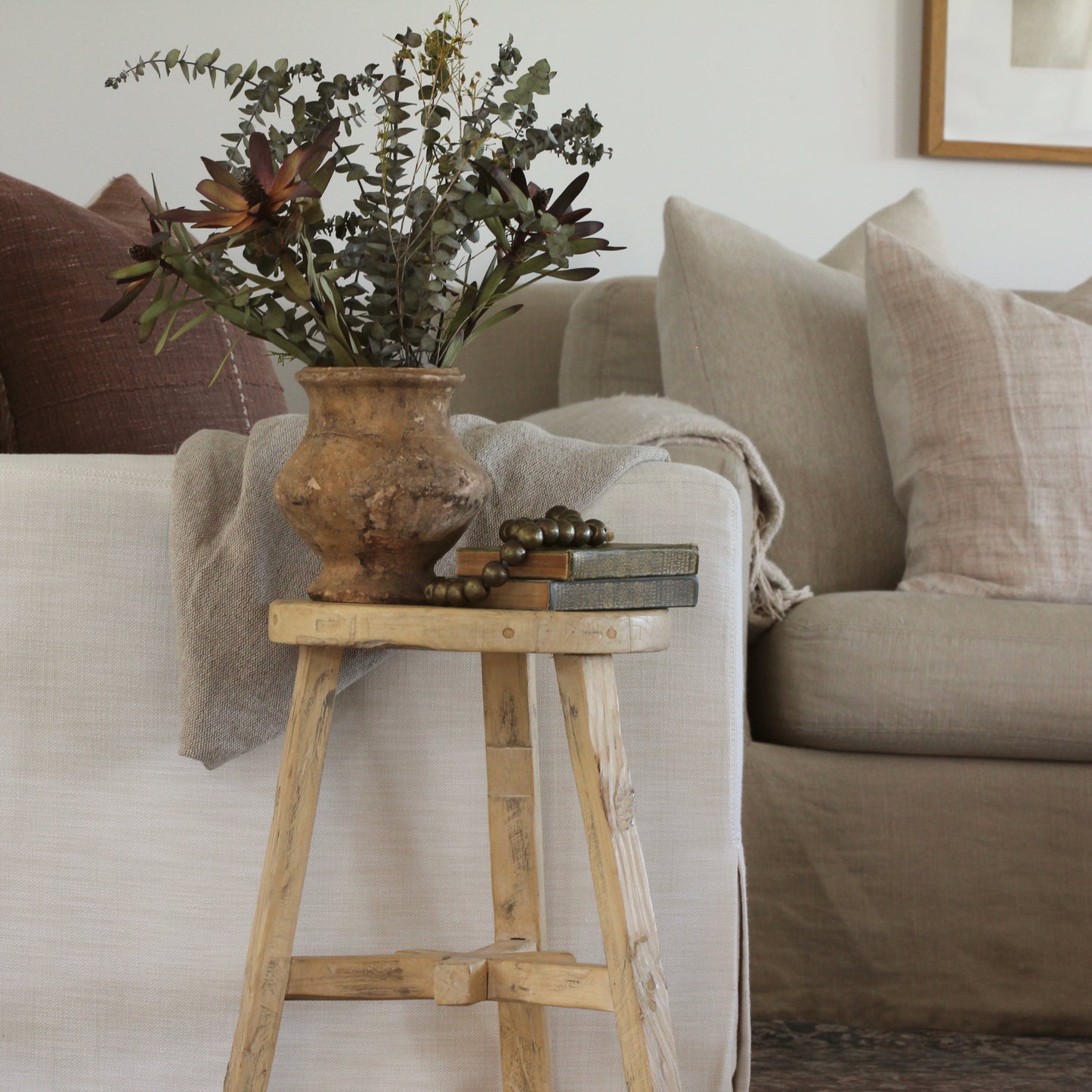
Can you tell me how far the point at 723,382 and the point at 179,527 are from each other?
0.91 metres

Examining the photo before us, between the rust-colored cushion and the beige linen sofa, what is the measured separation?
1.56 feet

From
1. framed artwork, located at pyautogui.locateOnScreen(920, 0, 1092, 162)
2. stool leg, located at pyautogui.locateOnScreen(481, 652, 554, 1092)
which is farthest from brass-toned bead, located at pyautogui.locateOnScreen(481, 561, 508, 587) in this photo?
framed artwork, located at pyautogui.locateOnScreen(920, 0, 1092, 162)

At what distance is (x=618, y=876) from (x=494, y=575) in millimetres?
222

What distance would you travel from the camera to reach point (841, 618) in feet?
4.69

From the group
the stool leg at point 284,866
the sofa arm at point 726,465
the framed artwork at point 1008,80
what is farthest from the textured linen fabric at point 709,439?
Result: the framed artwork at point 1008,80

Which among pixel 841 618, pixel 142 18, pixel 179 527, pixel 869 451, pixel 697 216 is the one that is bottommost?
pixel 841 618

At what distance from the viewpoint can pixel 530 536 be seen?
2.81 ft

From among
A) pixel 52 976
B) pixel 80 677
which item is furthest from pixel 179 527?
pixel 52 976

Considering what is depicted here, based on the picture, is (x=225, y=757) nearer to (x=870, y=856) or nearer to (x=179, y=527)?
(x=179, y=527)

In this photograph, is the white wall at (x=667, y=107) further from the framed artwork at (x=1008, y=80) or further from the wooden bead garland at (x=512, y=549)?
the wooden bead garland at (x=512, y=549)

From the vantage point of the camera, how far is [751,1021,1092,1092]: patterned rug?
1.28 m

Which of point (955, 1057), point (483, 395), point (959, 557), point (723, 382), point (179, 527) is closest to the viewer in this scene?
point (179, 527)

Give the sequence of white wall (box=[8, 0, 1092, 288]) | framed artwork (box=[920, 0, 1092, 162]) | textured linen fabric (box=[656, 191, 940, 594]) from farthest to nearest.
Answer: framed artwork (box=[920, 0, 1092, 162]) → white wall (box=[8, 0, 1092, 288]) → textured linen fabric (box=[656, 191, 940, 594])

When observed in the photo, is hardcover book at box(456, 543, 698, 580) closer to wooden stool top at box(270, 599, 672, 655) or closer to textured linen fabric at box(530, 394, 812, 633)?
wooden stool top at box(270, 599, 672, 655)
